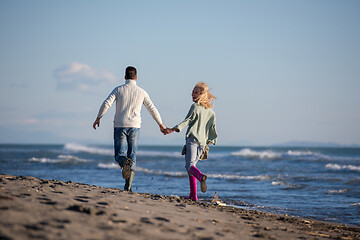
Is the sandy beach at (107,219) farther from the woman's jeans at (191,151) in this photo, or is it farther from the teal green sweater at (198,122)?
the teal green sweater at (198,122)

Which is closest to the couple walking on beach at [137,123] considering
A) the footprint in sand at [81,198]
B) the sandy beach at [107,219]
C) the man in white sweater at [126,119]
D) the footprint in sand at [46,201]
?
the man in white sweater at [126,119]

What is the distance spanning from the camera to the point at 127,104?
650 cm

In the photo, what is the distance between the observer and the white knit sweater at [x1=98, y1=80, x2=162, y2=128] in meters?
6.48

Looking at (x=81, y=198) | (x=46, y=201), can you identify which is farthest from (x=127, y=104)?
(x=46, y=201)

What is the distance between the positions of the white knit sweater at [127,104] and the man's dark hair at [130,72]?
0.11 metres

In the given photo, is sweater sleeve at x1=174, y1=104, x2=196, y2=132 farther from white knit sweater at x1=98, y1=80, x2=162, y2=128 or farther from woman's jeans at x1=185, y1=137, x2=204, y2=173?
white knit sweater at x1=98, y1=80, x2=162, y2=128

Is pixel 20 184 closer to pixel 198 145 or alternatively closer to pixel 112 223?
pixel 112 223

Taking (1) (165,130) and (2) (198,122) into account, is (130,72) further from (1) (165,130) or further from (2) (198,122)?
(2) (198,122)

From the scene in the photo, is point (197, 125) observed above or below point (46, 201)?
above

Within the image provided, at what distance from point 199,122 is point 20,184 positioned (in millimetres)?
2803

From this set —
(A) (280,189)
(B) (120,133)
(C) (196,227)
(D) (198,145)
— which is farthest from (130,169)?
(A) (280,189)

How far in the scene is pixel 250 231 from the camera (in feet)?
14.0

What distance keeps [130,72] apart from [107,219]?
3.47 meters

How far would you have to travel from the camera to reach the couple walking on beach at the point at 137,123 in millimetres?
6426
